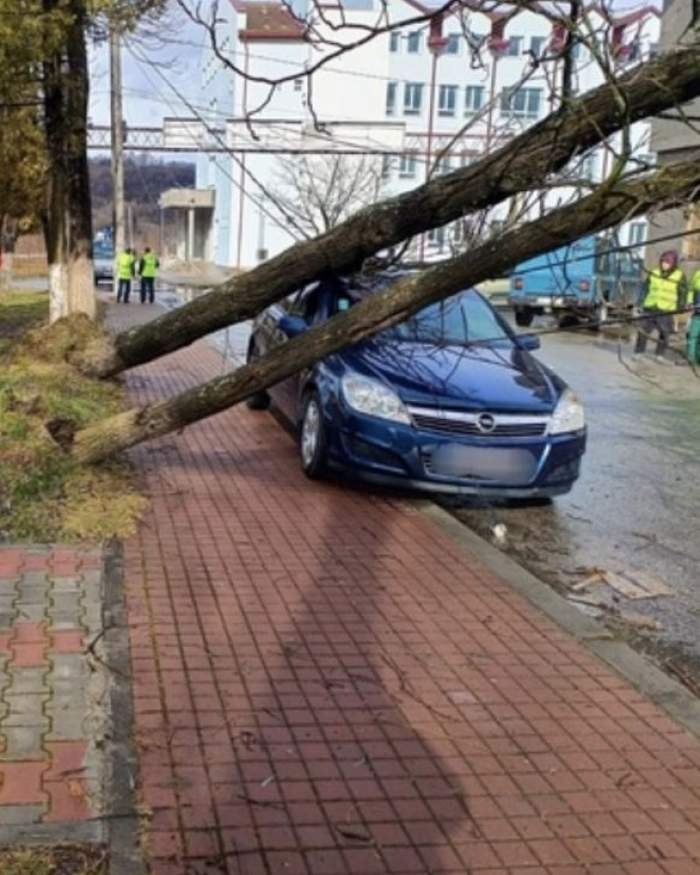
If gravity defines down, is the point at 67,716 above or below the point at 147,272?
above

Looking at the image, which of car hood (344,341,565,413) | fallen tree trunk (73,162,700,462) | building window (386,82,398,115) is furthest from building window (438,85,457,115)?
fallen tree trunk (73,162,700,462)

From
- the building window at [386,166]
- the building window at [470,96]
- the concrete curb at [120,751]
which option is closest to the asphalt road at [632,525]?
the concrete curb at [120,751]

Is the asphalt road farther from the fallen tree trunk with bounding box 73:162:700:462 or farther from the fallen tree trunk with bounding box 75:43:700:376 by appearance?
the fallen tree trunk with bounding box 75:43:700:376

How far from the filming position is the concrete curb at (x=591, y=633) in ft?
14.9

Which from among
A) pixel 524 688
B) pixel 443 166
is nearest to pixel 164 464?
pixel 443 166

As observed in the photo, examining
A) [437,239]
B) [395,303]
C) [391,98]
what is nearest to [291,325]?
[437,239]

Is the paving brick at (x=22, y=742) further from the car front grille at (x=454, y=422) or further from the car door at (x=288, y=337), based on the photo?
the car door at (x=288, y=337)

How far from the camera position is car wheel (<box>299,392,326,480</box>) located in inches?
315

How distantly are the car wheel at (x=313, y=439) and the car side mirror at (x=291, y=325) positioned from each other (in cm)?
79

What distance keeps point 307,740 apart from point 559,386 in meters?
4.95

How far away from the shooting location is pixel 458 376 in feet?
26.0

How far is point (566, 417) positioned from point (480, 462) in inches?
33.1

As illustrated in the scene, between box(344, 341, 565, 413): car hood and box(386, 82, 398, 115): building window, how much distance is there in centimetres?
5800

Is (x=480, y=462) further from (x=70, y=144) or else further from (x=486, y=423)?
(x=70, y=144)
